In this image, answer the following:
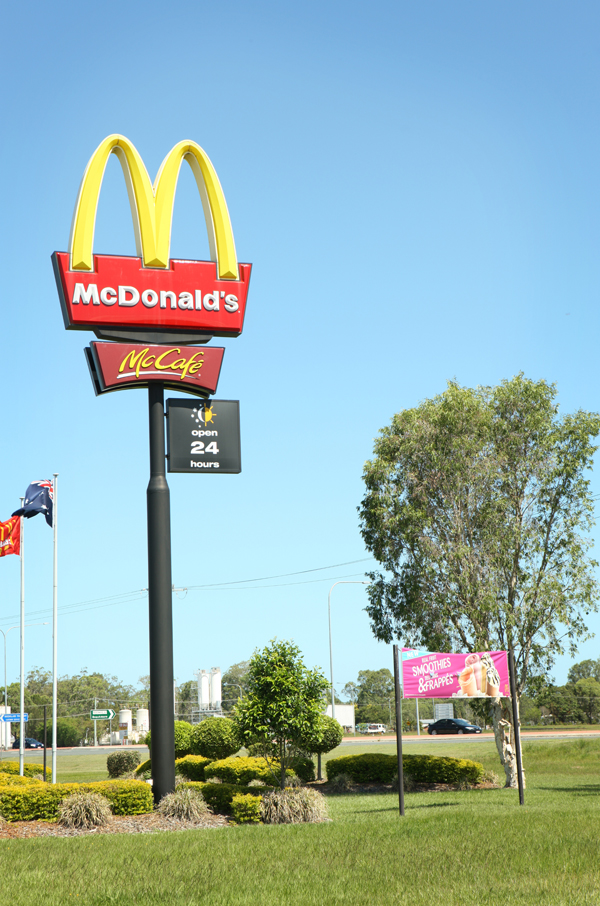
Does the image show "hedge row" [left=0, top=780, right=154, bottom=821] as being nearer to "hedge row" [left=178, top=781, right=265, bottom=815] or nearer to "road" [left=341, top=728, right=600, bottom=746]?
"hedge row" [left=178, top=781, right=265, bottom=815]

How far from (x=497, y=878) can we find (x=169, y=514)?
412 inches

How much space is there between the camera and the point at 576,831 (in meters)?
12.8

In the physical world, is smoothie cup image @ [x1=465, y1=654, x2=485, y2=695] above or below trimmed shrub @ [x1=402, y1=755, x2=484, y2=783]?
above

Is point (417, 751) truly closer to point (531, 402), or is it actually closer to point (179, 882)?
point (531, 402)

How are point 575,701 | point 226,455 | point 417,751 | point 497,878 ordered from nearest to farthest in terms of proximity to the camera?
1. point 497,878
2. point 226,455
3. point 417,751
4. point 575,701

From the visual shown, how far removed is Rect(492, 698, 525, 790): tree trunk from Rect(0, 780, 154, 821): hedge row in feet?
44.6

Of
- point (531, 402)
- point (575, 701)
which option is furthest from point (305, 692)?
point (575, 701)

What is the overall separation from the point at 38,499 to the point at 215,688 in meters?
43.5

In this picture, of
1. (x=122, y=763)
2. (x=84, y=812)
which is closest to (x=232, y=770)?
(x=84, y=812)

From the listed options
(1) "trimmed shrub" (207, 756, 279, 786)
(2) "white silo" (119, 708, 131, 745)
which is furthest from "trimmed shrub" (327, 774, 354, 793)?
(2) "white silo" (119, 708, 131, 745)

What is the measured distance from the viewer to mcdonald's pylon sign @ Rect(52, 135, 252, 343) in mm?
17562

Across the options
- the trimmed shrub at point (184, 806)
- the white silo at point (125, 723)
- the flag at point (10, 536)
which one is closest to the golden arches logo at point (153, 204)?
the trimmed shrub at point (184, 806)

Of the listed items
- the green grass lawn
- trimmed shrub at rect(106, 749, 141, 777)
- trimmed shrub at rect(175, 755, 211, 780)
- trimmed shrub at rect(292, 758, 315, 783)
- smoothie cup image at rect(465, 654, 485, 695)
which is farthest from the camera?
trimmed shrub at rect(106, 749, 141, 777)

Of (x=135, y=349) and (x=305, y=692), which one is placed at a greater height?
(x=135, y=349)
